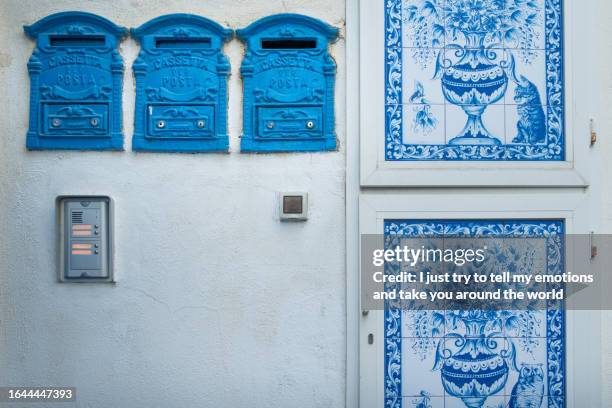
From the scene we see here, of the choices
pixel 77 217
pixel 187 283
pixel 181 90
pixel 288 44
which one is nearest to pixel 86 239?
pixel 77 217

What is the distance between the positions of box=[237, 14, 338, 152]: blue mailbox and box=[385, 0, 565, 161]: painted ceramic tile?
37 cm

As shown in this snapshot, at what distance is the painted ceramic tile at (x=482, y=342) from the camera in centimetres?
343

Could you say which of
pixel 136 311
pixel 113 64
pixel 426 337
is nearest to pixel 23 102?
pixel 113 64

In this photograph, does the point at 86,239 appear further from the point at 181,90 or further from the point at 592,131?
the point at 592,131

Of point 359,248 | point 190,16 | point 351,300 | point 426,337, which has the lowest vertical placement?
point 426,337

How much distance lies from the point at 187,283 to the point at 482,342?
69.3 inches

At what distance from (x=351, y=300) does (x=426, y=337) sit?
1.63 feet

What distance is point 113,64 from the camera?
340 cm

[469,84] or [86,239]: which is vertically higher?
[469,84]

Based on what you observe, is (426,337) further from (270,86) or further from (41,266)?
(41,266)

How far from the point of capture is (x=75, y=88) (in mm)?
3412

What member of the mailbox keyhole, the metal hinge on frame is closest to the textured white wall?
the mailbox keyhole

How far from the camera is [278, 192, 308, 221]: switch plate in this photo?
338 centimetres

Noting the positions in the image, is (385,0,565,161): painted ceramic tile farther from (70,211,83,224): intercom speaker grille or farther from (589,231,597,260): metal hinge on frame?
(70,211,83,224): intercom speaker grille
